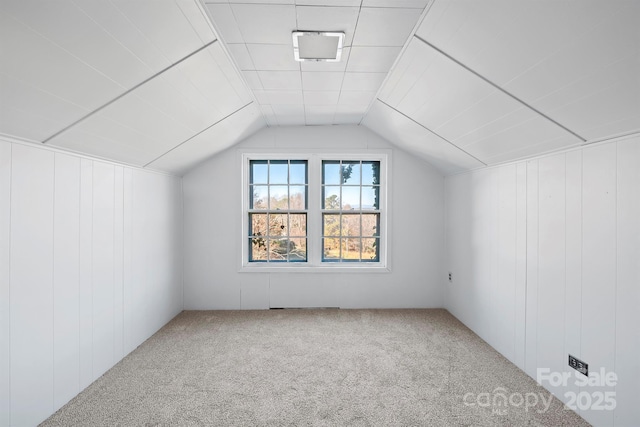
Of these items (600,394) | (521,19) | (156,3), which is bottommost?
(600,394)

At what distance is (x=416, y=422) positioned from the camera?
1975mm

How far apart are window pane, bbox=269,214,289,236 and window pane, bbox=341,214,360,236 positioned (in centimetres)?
76

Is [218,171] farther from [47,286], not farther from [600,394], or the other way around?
[600,394]

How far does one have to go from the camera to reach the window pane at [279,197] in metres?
4.23

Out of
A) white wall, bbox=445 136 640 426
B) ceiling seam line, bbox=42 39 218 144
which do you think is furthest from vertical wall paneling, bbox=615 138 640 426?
ceiling seam line, bbox=42 39 218 144

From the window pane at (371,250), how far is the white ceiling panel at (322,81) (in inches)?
83.2

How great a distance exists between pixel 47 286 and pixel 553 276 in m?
3.38

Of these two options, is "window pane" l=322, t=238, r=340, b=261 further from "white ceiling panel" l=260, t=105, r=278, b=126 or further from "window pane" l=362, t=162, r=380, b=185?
"white ceiling panel" l=260, t=105, r=278, b=126

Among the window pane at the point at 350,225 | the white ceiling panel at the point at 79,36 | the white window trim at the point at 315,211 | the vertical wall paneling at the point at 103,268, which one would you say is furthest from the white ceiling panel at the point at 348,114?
the vertical wall paneling at the point at 103,268

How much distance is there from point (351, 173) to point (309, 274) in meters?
1.43

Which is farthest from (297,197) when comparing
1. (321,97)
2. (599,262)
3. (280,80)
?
(599,262)

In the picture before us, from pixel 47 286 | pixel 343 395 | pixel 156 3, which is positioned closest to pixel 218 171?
pixel 47 286

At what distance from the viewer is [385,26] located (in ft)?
6.17

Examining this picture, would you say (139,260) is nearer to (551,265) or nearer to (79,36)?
(79,36)
